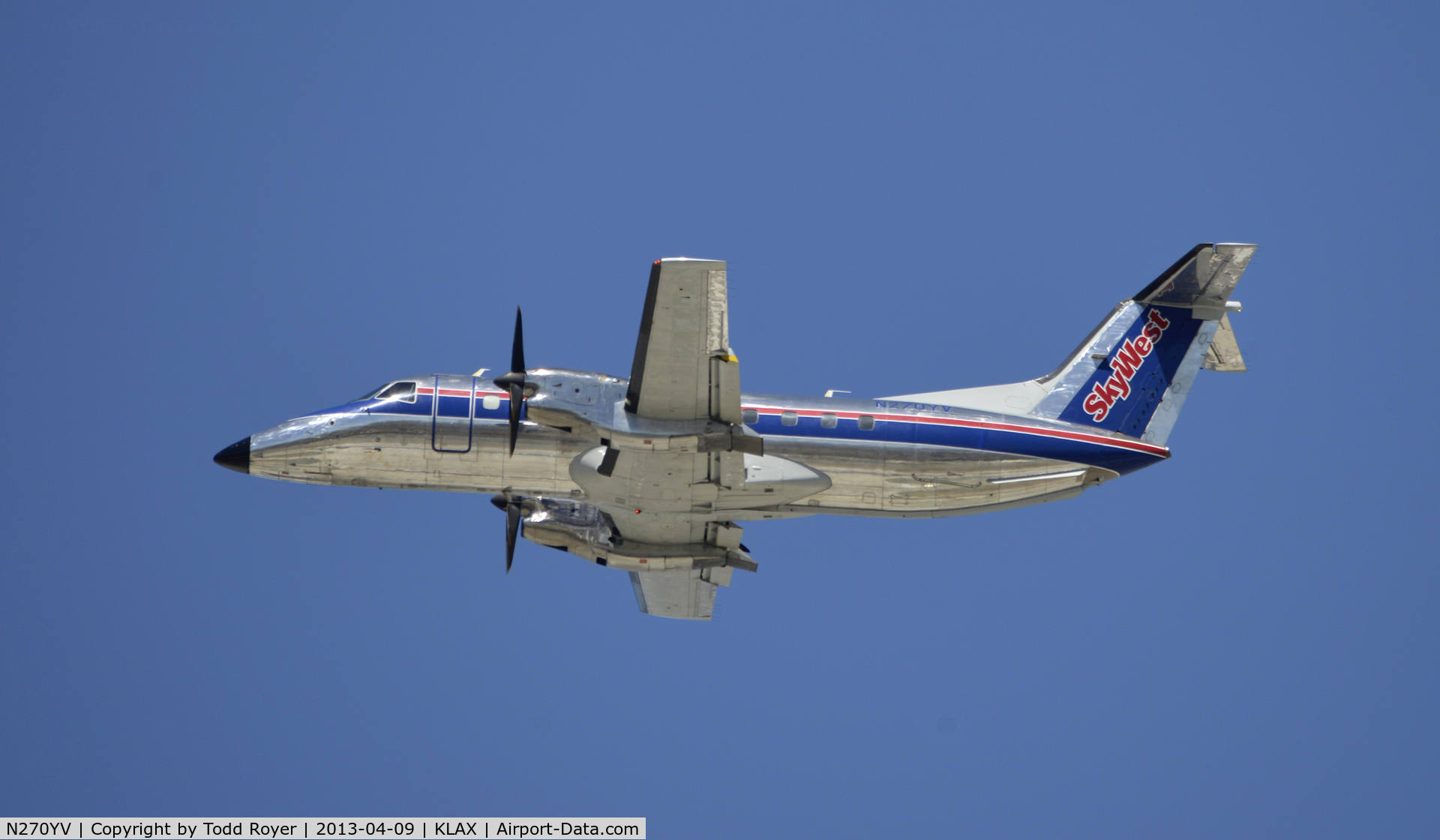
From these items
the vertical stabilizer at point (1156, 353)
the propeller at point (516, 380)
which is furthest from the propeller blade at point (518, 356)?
the vertical stabilizer at point (1156, 353)

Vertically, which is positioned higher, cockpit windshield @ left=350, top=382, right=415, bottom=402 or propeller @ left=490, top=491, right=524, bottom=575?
cockpit windshield @ left=350, top=382, right=415, bottom=402

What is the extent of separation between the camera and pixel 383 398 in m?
21.3

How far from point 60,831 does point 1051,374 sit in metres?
20.3

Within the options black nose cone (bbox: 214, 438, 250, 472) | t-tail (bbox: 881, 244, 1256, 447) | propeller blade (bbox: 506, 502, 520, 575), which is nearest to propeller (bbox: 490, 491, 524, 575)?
propeller blade (bbox: 506, 502, 520, 575)

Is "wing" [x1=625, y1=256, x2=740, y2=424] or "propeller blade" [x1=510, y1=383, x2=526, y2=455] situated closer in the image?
"wing" [x1=625, y1=256, x2=740, y2=424]

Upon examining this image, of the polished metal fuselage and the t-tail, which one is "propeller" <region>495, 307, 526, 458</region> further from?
the t-tail

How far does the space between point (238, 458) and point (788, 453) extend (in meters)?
10.1

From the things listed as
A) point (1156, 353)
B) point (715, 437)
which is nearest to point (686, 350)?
point (715, 437)

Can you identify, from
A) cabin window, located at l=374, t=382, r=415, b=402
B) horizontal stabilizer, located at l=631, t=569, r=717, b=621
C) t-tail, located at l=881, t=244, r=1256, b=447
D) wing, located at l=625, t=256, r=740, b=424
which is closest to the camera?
wing, located at l=625, t=256, r=740, b=424

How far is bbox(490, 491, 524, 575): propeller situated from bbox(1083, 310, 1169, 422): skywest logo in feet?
36.2

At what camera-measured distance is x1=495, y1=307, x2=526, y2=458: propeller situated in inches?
747

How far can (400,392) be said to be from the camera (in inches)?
837

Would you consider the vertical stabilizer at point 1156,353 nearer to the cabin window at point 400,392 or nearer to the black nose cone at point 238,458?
the cabin window at point 400,392

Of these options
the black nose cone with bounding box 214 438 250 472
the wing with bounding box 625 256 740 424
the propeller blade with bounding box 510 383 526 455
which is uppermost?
the wing with bounding box 625 256 740 424
